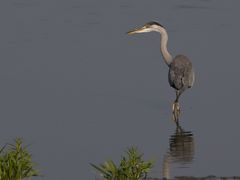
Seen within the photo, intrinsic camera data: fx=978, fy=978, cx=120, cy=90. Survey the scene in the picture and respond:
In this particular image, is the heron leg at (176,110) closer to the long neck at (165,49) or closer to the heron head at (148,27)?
the long neck at (165,49)

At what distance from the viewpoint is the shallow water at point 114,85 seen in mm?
13484

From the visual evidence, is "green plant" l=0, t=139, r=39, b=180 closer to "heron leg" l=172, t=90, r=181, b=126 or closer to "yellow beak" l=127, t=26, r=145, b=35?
"heron leg" l=172, t=90, r=181, b=126

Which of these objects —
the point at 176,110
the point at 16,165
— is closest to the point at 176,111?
the point at 176,110

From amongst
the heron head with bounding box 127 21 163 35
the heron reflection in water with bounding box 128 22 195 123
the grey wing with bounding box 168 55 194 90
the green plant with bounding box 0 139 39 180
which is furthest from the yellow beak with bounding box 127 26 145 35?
the green plant with bounding box 0 139 39 180

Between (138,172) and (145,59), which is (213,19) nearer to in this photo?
(145,59)

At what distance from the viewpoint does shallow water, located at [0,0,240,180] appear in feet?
44.2

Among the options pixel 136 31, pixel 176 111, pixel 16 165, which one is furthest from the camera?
pixel 136 31

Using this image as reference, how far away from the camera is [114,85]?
17094 millimetres

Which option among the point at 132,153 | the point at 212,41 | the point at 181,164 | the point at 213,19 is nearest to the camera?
the point at 132,153

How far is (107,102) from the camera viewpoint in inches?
639

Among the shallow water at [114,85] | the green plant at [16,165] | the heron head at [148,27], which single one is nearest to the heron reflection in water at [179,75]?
the shallow water at [114,85]

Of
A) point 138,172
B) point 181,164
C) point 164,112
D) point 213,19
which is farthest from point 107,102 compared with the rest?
point 138,172

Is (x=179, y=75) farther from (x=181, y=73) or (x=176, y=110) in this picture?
(x=176, y=110)

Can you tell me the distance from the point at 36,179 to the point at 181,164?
214 cm
